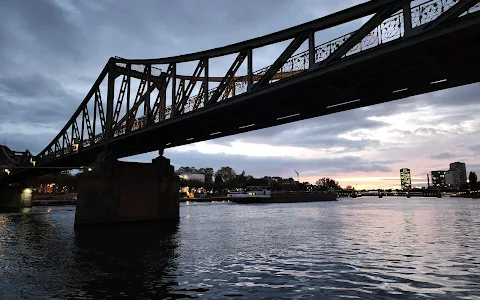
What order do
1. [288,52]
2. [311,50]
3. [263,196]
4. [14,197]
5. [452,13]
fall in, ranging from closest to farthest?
1. [452,13]
2. [311,50]
3. [288,52]
4. [14,197]
5. [263,196]

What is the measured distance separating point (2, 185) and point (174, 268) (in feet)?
340

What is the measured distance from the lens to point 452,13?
53.6 ft

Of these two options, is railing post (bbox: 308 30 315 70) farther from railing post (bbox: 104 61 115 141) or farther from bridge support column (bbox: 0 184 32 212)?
bridge support column (bbox: 0 184 32 212)

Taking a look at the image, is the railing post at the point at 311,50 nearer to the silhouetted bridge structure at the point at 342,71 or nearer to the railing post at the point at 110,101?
the silhouetted bridge structure at the point at 342,71

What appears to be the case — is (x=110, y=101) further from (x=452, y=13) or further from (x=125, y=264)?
(x=452, y=13)

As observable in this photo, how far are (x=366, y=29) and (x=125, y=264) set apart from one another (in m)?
18.2

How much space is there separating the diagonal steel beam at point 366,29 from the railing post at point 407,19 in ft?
0.96

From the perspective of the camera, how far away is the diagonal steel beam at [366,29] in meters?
18.7

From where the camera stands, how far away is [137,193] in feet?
159

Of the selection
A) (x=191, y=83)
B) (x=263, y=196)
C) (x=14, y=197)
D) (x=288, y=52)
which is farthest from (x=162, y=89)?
(x=263, y=196)

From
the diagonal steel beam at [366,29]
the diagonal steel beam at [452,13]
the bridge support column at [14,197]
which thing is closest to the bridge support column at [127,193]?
the diagonal steel beam at [366,29]

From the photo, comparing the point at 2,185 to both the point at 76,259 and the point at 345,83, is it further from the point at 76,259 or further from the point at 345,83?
the point at 345,83

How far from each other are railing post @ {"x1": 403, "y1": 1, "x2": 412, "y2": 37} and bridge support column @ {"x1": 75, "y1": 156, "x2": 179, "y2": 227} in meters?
37.7

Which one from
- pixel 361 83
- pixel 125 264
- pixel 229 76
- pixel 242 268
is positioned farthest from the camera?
pixel 229 76
